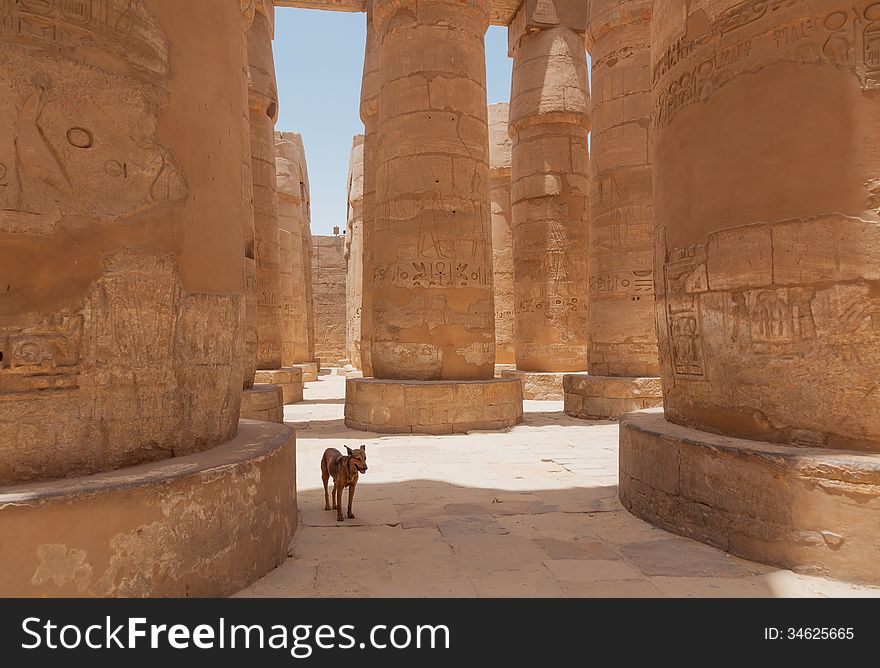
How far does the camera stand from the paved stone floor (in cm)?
285

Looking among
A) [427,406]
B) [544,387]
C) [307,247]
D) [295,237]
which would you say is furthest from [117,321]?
[307,247]

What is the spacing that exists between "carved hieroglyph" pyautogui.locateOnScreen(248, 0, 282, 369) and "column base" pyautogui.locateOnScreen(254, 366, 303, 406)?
0.65 ft

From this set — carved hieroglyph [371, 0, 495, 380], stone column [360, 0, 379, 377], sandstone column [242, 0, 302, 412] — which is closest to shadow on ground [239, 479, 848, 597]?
carved hieroglyph [371, 0, 495, 380]

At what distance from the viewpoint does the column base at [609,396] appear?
327 inches

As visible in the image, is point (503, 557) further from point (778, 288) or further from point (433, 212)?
point (433, 212)

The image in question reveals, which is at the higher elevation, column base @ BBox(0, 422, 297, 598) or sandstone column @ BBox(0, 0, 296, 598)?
sandstone column @ BBox(0, 0, 296, 598)

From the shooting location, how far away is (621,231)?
867 cm

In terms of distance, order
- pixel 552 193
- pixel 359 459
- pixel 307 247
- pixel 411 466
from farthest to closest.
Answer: pixel 307 247, pixel 552 193, pixel 411 466, pixel 359 459

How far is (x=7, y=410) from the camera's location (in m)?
2.36

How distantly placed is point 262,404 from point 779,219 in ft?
18.7

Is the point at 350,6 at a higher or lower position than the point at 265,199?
higher

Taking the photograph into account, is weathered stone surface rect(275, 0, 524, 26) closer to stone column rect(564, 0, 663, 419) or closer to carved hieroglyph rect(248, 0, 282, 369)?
carved hieroglyph rect(248, 0, 282, 369)

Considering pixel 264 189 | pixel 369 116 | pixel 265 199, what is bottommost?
pixel 265 199
